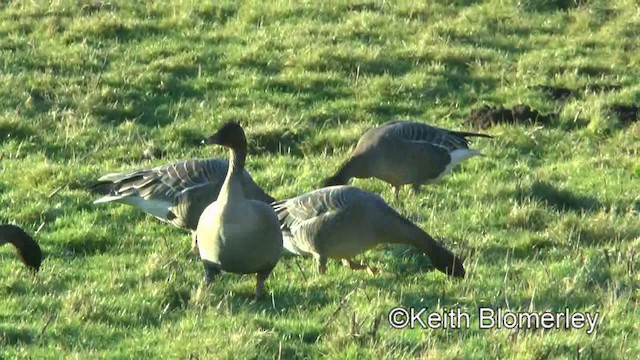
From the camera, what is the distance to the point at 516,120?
14555 millimetres

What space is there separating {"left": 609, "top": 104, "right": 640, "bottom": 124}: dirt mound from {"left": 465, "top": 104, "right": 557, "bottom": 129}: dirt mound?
0.76 meters

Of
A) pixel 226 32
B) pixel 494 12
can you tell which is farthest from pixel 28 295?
pixel 494 12

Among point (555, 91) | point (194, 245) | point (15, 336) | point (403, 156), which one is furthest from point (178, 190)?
point (555, 91)

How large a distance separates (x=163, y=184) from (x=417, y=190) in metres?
2.88

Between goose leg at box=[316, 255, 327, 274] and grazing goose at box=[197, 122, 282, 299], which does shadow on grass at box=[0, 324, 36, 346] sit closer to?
grazing goose at box=[197, 122, 282, 299]

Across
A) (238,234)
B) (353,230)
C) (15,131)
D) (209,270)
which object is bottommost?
(15,131)

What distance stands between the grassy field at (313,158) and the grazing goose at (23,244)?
0.66ft

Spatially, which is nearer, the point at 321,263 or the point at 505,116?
the point at 321,263

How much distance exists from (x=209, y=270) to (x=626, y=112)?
7528mm

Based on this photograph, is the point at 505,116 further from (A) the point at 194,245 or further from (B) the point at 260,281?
(B) the point at 260,281

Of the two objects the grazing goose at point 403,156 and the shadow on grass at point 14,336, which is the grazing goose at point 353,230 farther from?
the shadow on grass at point 14,336

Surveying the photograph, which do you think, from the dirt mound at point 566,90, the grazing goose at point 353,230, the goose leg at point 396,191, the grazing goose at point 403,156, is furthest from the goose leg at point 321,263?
the dirt mound at point 566,90

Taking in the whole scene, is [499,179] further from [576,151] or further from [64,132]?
[64,132]

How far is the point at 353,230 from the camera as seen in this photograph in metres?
9.68
